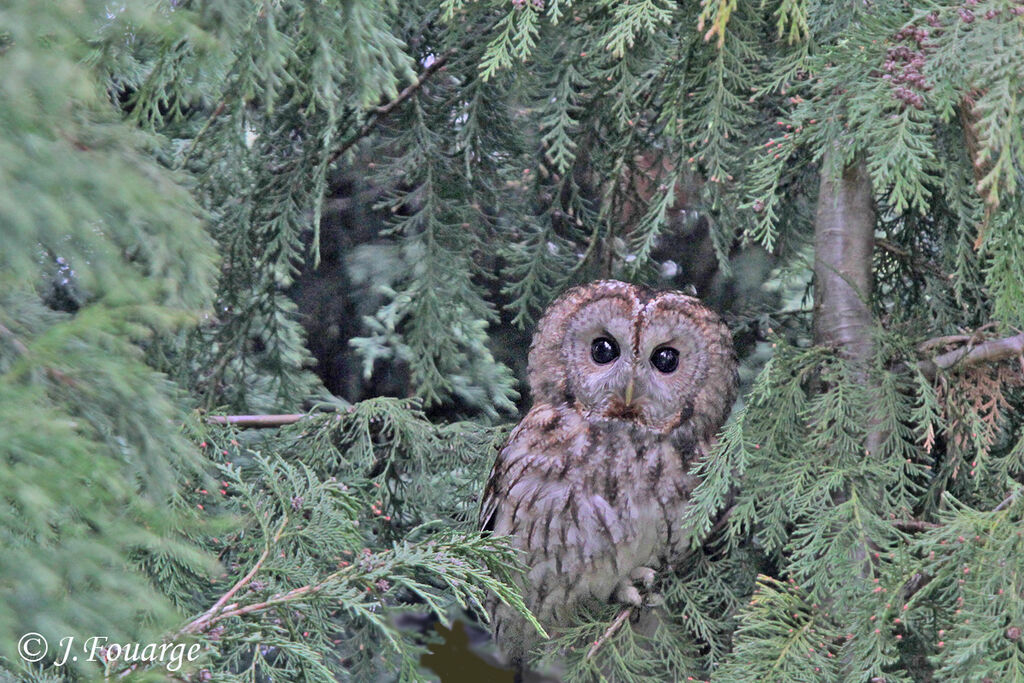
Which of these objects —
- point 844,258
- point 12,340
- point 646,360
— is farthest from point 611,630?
point 12,340

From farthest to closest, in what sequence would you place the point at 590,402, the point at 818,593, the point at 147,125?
1. the point at 590,402
2. the point at 818,593
3. the point at 147,125

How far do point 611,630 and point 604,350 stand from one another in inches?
27.5

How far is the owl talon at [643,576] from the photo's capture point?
2.26 meters

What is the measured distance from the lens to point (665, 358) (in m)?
2.45

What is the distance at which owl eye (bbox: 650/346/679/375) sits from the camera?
2.45 metres

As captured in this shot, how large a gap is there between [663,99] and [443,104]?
68 cm

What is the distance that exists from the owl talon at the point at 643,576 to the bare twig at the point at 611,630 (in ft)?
0.21

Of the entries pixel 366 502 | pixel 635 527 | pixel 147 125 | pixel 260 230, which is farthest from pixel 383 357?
pixel 147 125

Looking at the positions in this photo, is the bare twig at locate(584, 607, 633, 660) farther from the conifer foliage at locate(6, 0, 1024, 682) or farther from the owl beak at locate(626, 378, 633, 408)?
the owl beak at locate(626, 378, 633, 408)

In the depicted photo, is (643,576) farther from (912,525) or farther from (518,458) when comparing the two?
(912,525)

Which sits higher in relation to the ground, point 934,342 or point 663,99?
point 663,99

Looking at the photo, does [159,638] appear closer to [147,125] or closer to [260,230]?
[147,125]

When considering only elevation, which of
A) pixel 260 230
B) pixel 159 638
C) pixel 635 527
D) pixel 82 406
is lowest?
pixel 159 638

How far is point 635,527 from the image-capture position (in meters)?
2.27
